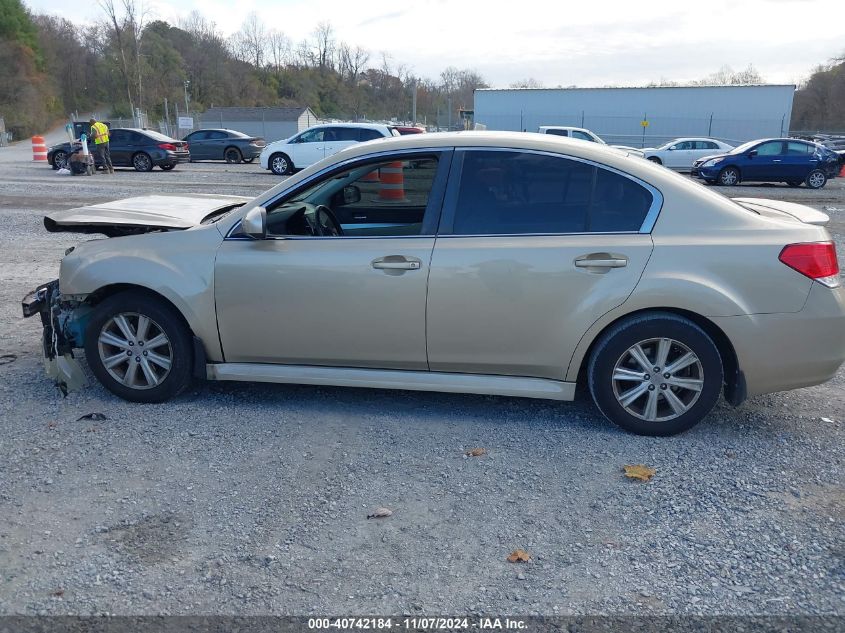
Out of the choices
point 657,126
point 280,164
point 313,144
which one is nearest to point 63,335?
point 313,144

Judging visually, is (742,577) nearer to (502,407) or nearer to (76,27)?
(502,407)

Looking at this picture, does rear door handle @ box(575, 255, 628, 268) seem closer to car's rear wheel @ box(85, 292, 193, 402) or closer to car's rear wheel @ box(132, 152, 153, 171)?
car's rear wheel @ box(85, 292, 193, 402)

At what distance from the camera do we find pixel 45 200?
620 inches

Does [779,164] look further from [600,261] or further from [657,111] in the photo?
[657,111]

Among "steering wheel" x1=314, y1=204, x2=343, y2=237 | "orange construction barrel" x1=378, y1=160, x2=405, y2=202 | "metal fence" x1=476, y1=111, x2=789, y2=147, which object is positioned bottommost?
"steering wheel" x1=314, y1=204, x2=343, y2=237

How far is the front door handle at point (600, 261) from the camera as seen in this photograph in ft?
12.9

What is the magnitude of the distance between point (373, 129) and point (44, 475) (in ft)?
67.0

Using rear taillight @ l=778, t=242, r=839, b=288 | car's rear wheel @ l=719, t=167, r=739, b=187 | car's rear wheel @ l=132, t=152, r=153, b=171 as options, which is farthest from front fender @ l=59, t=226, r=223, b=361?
car's rear wheel @ l=132, t=152, r=153, b=171

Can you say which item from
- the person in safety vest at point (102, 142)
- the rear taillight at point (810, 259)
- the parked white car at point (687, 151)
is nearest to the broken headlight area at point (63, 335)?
the rear taillight at point (810, 259)

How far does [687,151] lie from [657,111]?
14.7 meters

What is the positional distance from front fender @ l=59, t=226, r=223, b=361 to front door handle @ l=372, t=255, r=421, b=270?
3.42 feet

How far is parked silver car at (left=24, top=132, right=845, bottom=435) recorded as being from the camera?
391cm

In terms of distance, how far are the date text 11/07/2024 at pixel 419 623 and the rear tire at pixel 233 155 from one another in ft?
97.0

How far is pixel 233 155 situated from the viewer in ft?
99.3
